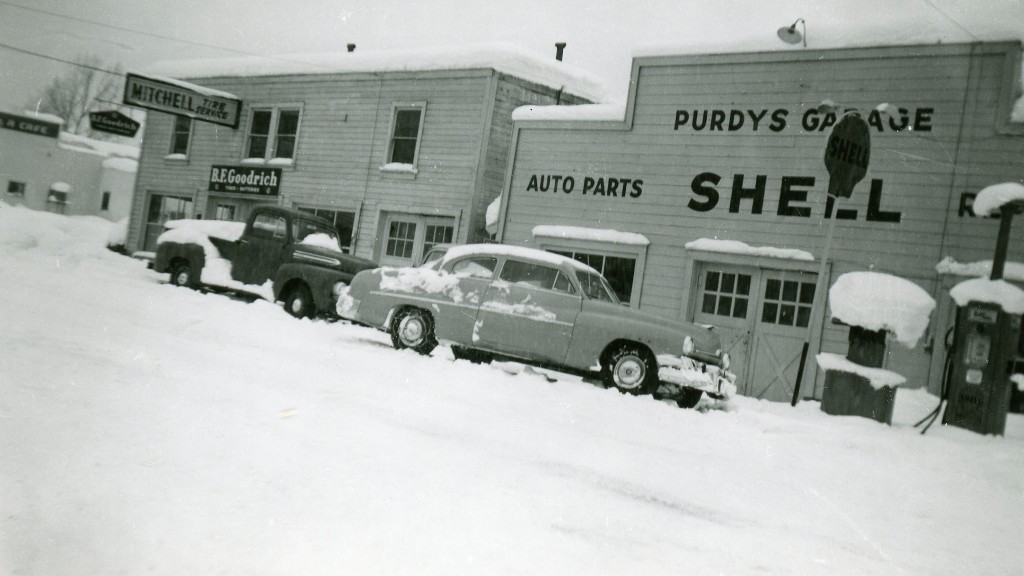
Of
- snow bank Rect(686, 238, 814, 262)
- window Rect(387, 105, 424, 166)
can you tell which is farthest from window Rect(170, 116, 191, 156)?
snow bank Rect(686, 238, 814, 262)

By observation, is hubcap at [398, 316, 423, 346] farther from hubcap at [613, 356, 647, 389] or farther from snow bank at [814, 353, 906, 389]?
snow bank at [814, 353, 906, 389]

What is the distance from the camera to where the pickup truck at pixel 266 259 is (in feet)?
24.1

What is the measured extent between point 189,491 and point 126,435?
0.60 meters

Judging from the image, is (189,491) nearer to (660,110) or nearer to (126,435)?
(126,435)

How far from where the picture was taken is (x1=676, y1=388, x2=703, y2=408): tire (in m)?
6.21

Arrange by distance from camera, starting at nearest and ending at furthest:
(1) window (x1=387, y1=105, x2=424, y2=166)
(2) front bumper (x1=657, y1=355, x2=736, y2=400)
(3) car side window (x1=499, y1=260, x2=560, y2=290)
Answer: (2) front bumper (x1=657, y1=355, x2=736, y2=400) < (3) car side window (x1=499, y1=260, x2=560, y2=290) < (1) window (x1=387, y1=105, x2=424, y2=166)

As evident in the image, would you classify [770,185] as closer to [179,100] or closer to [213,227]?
[179,100]

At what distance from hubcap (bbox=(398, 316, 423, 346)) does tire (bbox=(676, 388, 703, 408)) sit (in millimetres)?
2635

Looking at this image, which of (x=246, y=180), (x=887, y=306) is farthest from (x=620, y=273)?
(x=246, y=180)

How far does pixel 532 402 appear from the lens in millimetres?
4758

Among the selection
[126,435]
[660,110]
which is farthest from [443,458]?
[660,110]

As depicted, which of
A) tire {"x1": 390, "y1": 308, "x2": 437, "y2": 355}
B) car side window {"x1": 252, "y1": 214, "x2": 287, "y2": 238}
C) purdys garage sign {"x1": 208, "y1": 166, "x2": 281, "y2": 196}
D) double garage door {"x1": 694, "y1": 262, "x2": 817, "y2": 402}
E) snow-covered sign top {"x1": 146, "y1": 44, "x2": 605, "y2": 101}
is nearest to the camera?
tire {"x1": 390, "y1": 308, "x2": 437, "y2": 355}

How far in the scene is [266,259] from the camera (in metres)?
8.45

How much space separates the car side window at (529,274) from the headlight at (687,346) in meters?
1.39
